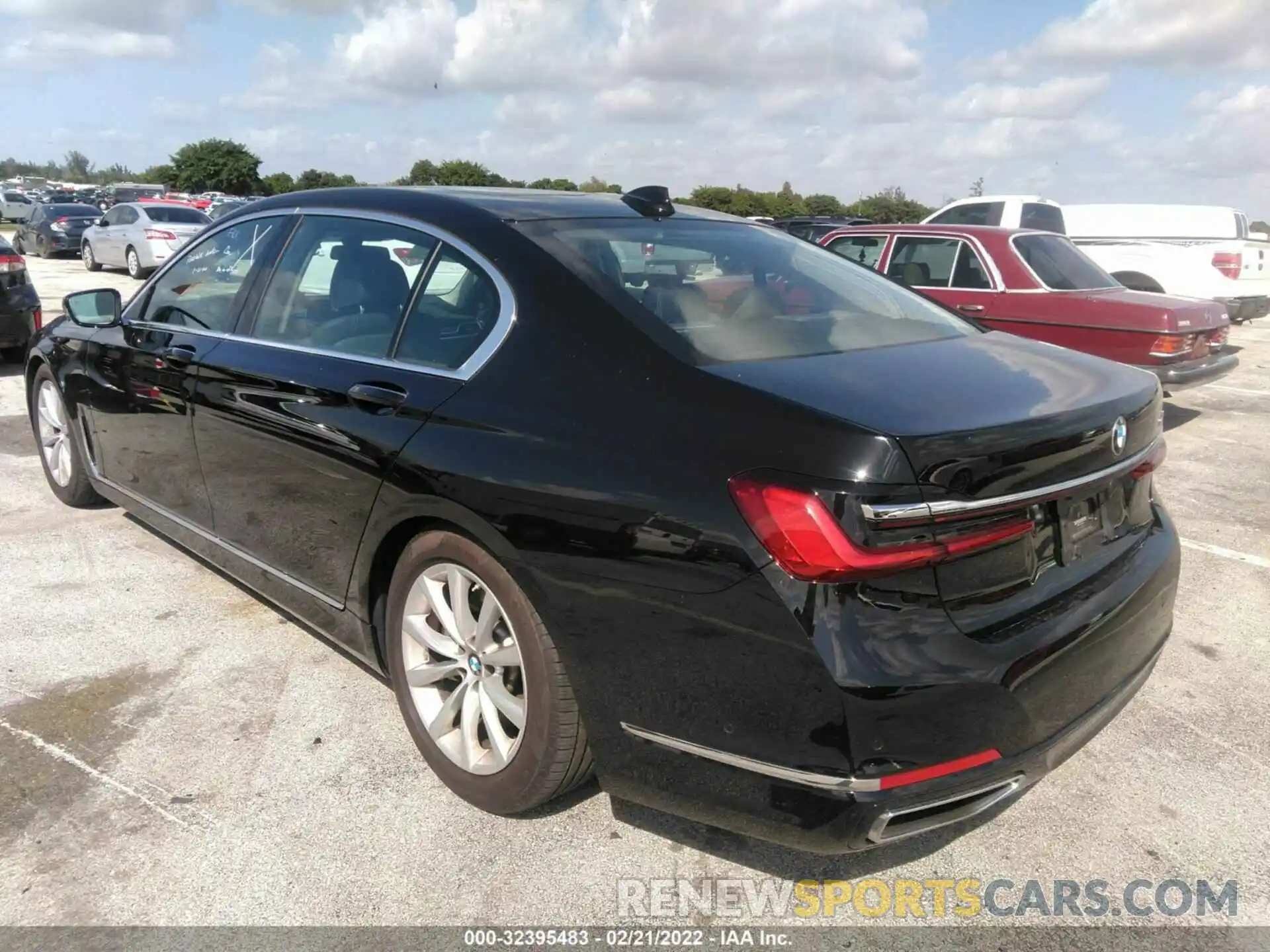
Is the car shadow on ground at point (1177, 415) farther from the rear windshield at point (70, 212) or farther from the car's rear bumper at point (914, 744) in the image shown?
the rear windshield at point (70, 212)

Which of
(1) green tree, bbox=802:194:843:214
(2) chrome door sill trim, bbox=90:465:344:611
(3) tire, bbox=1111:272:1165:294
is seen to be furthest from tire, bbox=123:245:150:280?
(1) green tree, bbox=802:194:843:214

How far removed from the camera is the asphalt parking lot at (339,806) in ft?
7.77

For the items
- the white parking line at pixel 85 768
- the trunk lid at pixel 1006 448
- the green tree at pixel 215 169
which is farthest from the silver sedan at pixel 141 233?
the green tree at pixel 215 169

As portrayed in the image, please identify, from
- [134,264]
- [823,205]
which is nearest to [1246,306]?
[134,264]

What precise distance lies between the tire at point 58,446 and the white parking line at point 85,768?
80.1 inches

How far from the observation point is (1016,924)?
2.30 meters

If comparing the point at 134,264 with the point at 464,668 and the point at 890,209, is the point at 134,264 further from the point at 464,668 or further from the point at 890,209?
the point at 890,209

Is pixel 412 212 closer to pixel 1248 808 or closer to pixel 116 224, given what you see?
pixel 1248 808

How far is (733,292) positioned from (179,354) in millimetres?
2164

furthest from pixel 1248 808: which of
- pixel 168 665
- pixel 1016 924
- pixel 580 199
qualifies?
pixel 168 665

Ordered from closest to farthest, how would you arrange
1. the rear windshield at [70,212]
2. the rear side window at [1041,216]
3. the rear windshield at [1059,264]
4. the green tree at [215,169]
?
1. the rear windshield at [1059,264]
2. the rear side window at [1041,216]
3. the rear windshield at [70,212]
4. the green tree at [215,169]

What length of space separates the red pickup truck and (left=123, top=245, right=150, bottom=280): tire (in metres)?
15.5

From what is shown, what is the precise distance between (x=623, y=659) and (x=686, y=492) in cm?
42

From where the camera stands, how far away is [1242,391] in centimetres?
1017
